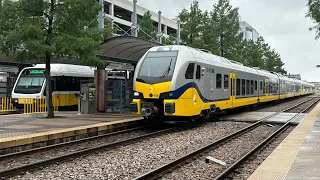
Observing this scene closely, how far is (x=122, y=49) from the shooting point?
67.7ft

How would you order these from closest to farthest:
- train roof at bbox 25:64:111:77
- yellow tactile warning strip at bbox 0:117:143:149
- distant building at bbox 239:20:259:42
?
yellow tactile warning strip at bbox 0:117:143:149, train roof at bbox 25:64:111:77, distant building at bbox 239:20:259:42

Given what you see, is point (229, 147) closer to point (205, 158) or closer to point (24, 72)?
point (205, 158)

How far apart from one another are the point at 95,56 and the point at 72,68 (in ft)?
25.8

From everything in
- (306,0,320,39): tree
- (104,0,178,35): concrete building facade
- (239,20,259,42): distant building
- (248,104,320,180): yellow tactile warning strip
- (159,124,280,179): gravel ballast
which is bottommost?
(159,124,280,179): gravel ballast

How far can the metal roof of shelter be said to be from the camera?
19695 mm

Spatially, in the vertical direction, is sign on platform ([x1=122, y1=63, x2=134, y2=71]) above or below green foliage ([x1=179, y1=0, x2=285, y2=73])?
below

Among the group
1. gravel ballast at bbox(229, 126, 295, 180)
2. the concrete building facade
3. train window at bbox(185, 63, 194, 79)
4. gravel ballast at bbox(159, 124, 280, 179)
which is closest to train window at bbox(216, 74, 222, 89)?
train window at bbox(185, 63, 194, 79)

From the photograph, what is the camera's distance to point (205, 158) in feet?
31.0

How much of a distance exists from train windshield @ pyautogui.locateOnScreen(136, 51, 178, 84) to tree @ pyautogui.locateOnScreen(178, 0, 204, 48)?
65.7ft

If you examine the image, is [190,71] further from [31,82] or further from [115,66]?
[31,82]

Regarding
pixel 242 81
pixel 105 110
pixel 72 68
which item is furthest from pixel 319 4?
pixel 72 68

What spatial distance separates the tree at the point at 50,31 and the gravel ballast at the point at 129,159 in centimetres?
560

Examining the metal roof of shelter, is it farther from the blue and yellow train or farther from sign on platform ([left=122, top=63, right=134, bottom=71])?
the blue and yellow train

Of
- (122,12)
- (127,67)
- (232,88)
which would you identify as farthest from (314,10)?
(122,12)
